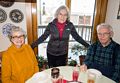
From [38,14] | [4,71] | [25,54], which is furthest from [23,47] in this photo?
[38,14]

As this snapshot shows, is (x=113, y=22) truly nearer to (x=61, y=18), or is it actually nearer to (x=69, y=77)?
(x=61, y=18)

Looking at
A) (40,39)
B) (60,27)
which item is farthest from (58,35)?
(40,39)

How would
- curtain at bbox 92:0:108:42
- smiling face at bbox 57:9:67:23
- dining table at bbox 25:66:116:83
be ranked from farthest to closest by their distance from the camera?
curtain at bbox 92:0:108:42, smiling face at bbox 57:9:67:23, dining table at bbox 25:66:116:83

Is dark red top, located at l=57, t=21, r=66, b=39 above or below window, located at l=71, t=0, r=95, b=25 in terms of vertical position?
below

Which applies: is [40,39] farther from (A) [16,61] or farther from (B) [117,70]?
(B) [117,70]

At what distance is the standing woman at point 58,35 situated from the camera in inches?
96.1

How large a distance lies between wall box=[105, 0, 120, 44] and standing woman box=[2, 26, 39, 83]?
6.19 feet

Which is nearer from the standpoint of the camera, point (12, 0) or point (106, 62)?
point (106, 62)

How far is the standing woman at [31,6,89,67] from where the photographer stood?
2441 millimetres

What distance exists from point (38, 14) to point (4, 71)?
66.6 inches

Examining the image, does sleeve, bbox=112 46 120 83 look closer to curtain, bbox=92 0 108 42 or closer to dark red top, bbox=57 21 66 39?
dark red top, bbox=57 21 66 39

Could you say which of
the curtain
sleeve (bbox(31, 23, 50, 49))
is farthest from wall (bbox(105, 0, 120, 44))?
sleeve (bbox(31, 23, 50, 49))

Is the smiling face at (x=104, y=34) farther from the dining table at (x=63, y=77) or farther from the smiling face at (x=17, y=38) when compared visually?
the smiling face at (x=17, y=38)

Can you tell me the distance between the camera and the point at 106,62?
209 centimetres
